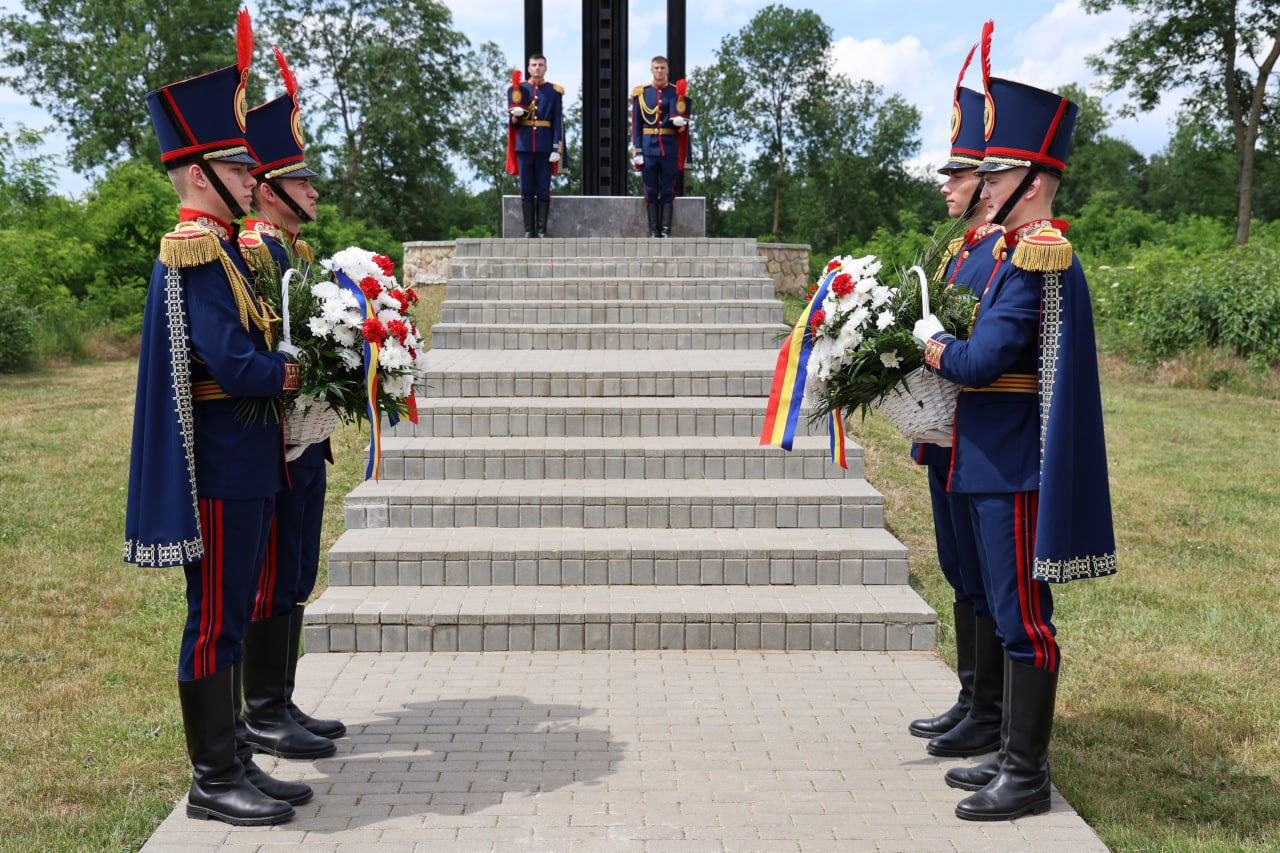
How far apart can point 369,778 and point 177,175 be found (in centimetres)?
219

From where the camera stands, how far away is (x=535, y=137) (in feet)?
44.2

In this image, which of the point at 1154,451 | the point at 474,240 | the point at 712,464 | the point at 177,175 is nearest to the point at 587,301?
the point at 474,240

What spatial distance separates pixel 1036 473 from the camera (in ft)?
12.8

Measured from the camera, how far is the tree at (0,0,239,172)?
122ft

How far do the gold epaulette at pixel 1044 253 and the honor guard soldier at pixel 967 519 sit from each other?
0.40 m

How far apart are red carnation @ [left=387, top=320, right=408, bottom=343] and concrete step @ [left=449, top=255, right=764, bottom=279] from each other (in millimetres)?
7425

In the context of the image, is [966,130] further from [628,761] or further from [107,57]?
[107,57]

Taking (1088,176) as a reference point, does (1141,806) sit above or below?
below

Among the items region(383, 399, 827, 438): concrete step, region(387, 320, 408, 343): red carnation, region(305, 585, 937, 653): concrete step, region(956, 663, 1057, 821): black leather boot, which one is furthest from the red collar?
region(383, 399, 827, 438): concrete step

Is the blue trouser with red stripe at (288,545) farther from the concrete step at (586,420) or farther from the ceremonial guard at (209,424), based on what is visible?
the concrete step at (586,420)

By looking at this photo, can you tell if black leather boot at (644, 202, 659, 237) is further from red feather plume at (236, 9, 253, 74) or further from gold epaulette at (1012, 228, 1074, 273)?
gold epaulette at (1012, 228, 1074, 273)

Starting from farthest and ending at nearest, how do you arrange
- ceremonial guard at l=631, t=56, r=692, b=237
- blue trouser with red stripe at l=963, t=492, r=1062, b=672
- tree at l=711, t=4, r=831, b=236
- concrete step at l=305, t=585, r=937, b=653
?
tree at l=711, t=4, r=831, b=236
ceremonial guard at l=631, t=56, r=692, b=237
concrete step at l=305, t=585, r=937, b=653
blue trouser with red stripe at l=963, t=492, r=1062, b=672

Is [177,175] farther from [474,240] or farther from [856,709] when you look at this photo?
[474,240]

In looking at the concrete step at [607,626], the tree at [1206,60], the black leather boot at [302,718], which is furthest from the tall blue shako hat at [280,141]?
the tree at [1206,60]
